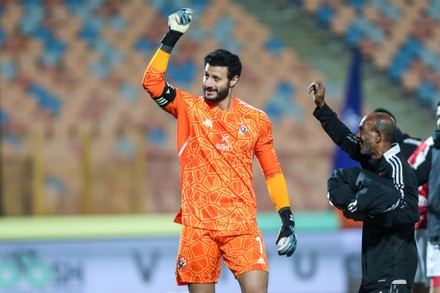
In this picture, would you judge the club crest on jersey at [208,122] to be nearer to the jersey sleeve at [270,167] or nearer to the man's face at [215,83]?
the man's face at [215,83]

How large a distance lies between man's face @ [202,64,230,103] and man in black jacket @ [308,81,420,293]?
78 cm

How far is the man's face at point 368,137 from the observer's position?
16.4ft

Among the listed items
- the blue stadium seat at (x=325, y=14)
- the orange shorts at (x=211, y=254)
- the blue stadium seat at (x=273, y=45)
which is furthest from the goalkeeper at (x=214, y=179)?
the blue stadium seat at (x=325, y=14)

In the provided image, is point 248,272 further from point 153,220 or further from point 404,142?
point 153,220

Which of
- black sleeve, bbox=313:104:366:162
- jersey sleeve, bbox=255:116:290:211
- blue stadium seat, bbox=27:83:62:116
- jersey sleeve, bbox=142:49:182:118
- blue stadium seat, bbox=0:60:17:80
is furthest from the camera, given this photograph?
blue stadium seat, bbox=0:60:17:80

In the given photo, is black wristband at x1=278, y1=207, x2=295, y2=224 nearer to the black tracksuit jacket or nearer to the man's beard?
the black tracksuit jacket

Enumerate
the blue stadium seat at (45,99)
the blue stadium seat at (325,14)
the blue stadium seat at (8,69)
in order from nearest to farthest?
1. the blue stadium seat at (45,99)
2. the blue stadium seat at (8,69)
3. the blue stadium seat at (325,14)

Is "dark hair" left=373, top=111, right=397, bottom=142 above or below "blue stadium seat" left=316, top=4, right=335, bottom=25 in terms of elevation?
below

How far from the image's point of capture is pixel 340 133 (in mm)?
5242

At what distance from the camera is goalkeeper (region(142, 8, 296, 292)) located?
485 centimetres

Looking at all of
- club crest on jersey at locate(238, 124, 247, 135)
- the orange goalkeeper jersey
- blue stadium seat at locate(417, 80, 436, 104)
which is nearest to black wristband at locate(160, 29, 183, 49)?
the orange goalkeeper jersey

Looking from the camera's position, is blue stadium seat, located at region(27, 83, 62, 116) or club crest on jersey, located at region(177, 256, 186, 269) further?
blue stadium seat, located at region(27, 83, 62, 116)

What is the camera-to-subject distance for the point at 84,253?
7668 millimetres

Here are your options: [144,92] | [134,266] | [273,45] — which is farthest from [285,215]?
[273,45]
